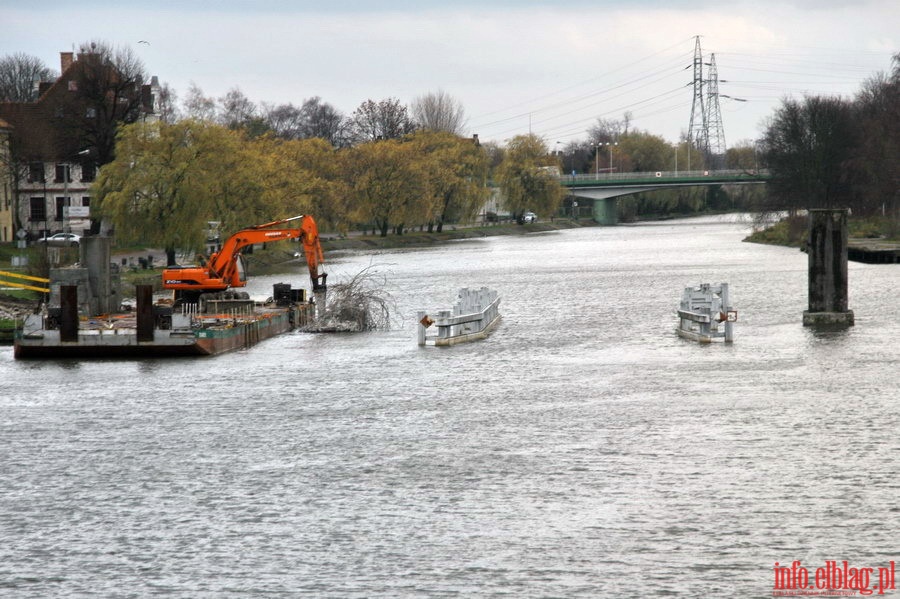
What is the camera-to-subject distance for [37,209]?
353ft

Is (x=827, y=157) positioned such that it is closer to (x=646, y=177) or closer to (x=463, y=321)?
(x=646, y=177)

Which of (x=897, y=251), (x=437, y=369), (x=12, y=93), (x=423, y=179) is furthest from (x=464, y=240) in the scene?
(x=437, y=369)

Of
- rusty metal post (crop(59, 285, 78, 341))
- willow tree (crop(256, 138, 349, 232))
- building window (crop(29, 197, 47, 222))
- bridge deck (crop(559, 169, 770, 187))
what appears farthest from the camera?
bridge deck (crop(559, 169, 770, 187))

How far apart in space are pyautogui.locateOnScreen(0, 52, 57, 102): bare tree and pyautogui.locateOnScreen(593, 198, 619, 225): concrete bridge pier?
76.0m

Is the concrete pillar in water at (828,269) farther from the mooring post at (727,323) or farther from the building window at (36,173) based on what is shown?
the building window at (36,173)

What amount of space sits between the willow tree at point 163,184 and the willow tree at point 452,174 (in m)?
46.4

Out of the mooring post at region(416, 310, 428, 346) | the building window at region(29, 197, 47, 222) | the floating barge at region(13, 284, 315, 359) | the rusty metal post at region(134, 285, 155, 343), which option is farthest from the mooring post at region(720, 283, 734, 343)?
the building window at region(29, 197, 47, 222)

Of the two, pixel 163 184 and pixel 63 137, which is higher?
pixel 63 137

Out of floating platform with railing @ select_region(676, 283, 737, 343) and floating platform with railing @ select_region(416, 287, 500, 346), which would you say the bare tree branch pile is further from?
floating platform with railing @ select_region(676, 283, 737, 343)

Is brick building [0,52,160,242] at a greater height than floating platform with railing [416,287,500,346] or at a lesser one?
greater

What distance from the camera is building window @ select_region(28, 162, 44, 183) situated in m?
106

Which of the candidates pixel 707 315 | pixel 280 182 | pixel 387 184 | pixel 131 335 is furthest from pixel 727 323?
pixel 387 184

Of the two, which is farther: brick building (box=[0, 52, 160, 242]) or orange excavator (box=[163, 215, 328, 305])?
brick building (box=[0, 52, 160, 242])

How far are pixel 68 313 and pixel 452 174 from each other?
3827 inches
